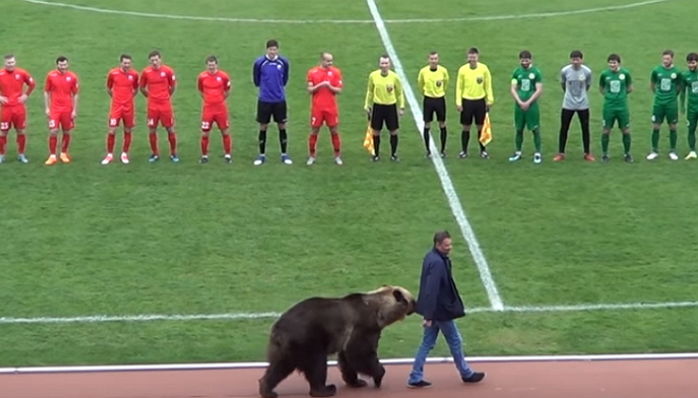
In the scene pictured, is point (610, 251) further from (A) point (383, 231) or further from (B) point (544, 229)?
(A) point (383, 231)

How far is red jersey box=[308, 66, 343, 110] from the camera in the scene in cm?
2362

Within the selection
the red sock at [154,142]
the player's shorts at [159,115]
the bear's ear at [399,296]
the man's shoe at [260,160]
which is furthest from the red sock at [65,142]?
the bear's ear at [399,296]

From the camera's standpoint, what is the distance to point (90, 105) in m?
28.2

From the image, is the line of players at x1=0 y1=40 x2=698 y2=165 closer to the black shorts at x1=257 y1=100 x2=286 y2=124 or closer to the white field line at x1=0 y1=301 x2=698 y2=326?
the black shorts at x1=257 y1=100 x2=286 y2=124

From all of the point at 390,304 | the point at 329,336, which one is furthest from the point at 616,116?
the point at 329,336

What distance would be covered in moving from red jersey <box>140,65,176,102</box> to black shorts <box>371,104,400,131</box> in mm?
3364

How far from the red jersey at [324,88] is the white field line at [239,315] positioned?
6627 millimetres

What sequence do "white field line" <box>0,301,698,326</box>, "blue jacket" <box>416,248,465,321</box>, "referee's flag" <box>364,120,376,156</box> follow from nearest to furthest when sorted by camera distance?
1. "blue jacket" <box>416,248,465,321</box>
2. "white field line" <box>0,301,698,326</box>
3. "referee's flag" <box>364,120,376,156</box>

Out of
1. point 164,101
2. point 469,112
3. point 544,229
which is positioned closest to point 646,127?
Answer: point 469,112

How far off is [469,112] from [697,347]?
8366 millimetres

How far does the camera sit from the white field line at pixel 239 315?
17578 mm

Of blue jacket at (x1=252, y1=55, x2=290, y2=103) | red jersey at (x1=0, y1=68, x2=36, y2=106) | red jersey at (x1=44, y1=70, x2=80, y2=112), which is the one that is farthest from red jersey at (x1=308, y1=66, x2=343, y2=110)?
red jersey at (x1=0, y1=68, x2=36, y2=106)

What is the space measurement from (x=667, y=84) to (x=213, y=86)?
7.45 meters

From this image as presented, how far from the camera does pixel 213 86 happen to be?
23.7 m
